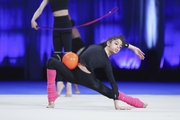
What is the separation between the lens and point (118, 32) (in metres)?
6.77

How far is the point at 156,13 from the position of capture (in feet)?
22.2

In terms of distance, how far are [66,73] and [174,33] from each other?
3.89 metres

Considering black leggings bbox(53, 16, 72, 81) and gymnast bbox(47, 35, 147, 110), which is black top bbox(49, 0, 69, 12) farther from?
gymnast bbox(47, 35, 147, 110)

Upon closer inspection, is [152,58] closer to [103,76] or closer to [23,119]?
[103,76]

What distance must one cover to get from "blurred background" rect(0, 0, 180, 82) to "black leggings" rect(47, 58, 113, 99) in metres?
3.53

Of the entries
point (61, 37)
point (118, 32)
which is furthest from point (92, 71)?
point (118, 32)

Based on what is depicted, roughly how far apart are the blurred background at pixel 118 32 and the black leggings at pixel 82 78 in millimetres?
3533

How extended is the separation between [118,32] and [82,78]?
3702 mm

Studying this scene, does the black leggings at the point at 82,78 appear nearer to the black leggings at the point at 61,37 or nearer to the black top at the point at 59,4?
the black leggings at the point at 61,37

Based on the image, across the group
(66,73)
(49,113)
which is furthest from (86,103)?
(49,113)

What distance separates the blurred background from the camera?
6.72 metres

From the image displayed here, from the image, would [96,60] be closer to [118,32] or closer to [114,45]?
[114,45]

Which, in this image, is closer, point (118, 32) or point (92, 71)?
point (92, 71)


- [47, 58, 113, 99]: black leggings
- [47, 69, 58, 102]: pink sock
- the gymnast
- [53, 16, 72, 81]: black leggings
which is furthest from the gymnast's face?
[53, 16, 72, 81]: black leggings
